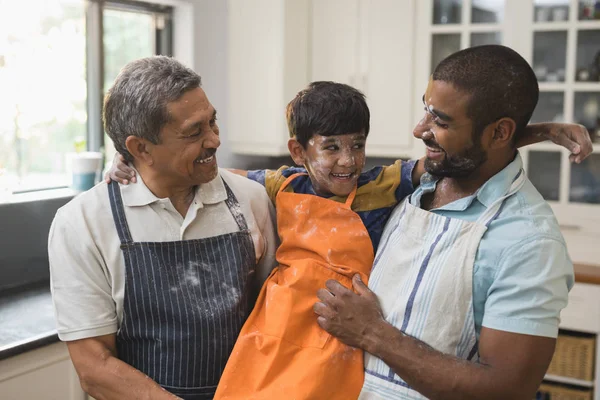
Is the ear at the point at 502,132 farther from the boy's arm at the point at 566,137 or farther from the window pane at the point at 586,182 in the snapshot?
the window pane at the point at 586,182

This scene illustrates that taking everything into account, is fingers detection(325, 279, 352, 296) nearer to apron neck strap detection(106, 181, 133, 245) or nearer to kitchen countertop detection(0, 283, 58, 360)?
apron neck strap detection(106, 181, 133, 245)

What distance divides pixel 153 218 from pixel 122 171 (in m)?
0.13

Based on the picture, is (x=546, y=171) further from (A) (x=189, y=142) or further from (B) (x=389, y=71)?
(A) (x=189, y=142)

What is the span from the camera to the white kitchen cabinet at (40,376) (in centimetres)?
185

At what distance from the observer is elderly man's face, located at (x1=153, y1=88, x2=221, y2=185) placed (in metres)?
1.32

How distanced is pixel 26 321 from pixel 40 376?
205 millimetres

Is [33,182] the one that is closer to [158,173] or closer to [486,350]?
[158,173]

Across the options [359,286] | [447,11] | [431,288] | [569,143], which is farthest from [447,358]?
[447,11]

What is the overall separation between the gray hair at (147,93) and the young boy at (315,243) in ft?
0.42

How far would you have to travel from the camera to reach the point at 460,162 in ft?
4.15

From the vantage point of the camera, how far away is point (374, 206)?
147cm

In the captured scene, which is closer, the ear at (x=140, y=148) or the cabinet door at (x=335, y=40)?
the ear at (x=140, y=148)

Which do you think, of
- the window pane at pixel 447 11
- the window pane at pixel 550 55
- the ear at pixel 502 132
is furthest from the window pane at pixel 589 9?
the ear at pixel 502 132

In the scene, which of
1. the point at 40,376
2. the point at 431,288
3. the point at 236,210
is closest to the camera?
the point at 431,288
